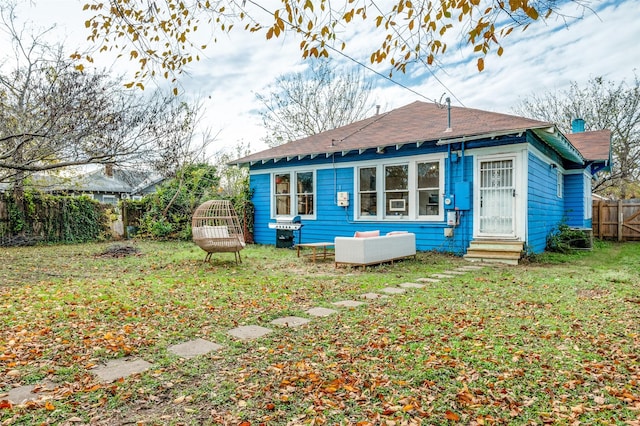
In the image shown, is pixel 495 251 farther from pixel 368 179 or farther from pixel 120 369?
pixel 120 369

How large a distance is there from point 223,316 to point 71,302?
2.06 metres

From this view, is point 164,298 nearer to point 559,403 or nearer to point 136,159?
point 136,159

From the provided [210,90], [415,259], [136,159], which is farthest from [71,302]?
[210,90]

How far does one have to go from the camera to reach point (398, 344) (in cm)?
343

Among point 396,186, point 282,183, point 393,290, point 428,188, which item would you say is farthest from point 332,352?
point 282,183

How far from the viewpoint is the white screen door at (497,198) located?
9.08m

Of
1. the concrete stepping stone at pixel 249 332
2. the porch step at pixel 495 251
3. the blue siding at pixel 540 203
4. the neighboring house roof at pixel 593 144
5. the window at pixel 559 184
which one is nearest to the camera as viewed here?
the concrete stepping stone at pixel 249 332

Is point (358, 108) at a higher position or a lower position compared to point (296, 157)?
higher

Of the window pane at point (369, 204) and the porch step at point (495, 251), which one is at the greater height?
the window pane at point (369, 204)

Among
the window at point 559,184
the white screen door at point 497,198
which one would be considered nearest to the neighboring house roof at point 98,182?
the white screen door at point 497,198

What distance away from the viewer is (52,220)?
12.6m

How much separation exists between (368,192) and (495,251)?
145 inches

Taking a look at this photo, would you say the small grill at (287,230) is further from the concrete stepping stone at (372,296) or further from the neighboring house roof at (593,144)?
the neighboring house roof at (593,144)

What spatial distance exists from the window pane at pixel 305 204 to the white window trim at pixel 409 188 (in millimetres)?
1690
